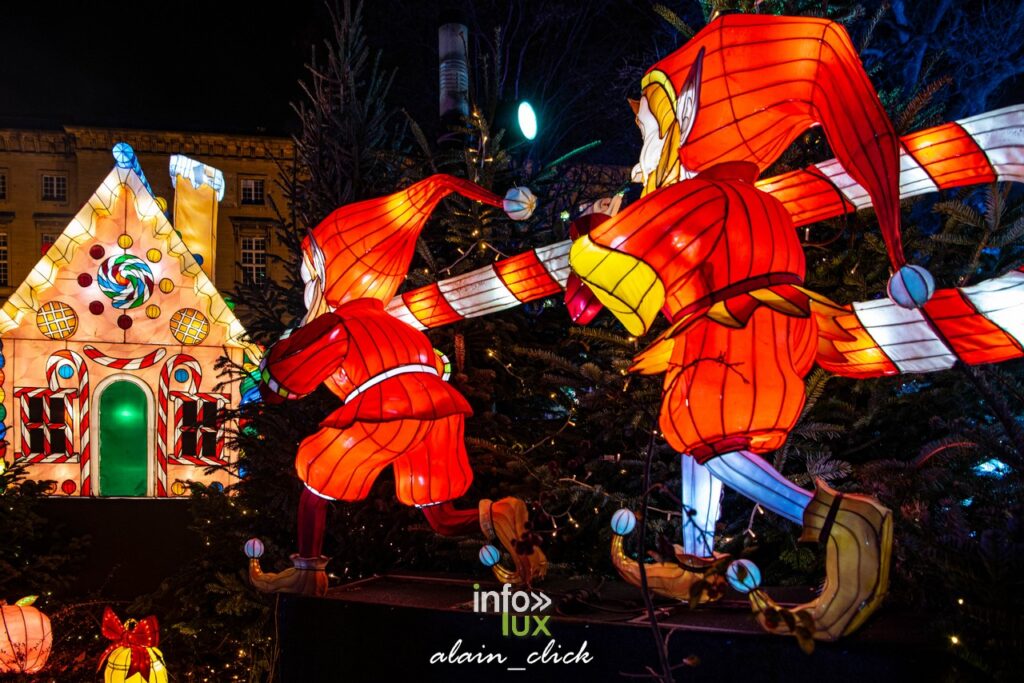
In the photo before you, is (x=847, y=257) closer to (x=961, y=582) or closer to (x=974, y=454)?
(x=974, y=454)

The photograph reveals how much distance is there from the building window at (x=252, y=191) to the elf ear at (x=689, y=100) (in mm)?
25333

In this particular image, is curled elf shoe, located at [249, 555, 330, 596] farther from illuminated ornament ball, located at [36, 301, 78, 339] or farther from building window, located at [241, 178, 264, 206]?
building window, located at [241, 178, 264, 206]

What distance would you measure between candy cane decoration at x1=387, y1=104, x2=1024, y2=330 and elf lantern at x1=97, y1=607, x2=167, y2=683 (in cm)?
230

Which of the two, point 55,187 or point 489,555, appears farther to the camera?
point 55,187

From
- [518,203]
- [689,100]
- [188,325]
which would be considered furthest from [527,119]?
[188,325]

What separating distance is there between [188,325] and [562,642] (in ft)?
28.0

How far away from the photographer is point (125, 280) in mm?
10406

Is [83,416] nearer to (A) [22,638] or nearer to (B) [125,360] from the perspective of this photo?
(B) [125,360]

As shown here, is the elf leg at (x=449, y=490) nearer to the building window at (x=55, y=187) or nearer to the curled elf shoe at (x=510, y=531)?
the curled elf shoe at (x=510, y=531)

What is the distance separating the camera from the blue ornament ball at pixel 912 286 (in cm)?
244

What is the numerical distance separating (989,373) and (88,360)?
9580 millimetres

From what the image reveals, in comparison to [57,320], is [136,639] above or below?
below

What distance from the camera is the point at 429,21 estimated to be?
46.8 ft

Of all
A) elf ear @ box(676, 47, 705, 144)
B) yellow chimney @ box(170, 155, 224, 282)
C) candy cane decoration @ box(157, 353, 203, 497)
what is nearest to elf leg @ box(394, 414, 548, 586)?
elf ear @ box(676, 47, 705, 144)
